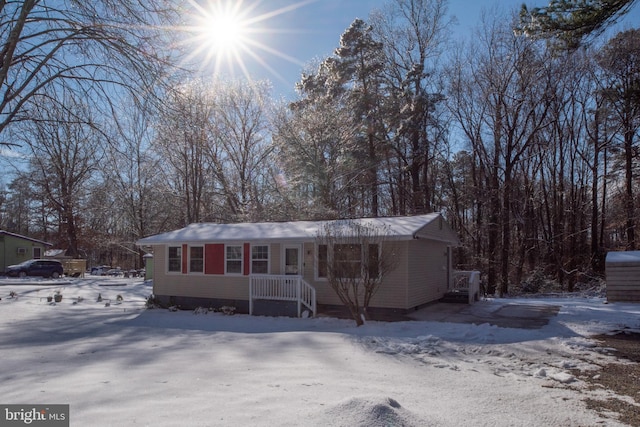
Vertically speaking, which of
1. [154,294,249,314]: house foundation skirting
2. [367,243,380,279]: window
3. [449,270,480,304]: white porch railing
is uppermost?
[367,243,380,279]: window

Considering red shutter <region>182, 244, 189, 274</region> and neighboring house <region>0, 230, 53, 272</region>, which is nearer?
red shutter <region>182, 244, 189, 274</region>

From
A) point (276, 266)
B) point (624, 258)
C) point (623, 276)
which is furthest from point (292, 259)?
point (623, 276)

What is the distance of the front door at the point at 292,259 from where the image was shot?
45.3 ft

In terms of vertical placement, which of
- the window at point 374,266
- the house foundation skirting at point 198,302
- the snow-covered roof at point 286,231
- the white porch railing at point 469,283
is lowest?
the house foundation skirting at point 198,302

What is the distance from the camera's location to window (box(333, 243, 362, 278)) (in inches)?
432

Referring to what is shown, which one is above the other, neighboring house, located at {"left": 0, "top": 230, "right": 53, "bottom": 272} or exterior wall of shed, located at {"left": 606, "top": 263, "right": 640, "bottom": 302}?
neighboring house, located at {"left": 0, "top": 230, "right": 53, "bottom": 272}

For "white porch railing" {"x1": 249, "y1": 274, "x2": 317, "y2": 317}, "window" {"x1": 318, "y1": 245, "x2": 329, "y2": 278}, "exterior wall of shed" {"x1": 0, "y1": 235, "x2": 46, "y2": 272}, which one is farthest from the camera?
"exterior wall of shed" {"x1": 0, "y1": 235, "x2": 46, "y2": 272}

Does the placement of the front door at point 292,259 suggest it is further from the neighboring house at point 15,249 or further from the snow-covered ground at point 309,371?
the neighboring house at point 15,249

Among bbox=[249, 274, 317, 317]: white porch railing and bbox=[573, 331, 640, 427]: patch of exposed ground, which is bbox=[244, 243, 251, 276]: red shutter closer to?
bbox=[249, 274, 317, 317]: white porch railing

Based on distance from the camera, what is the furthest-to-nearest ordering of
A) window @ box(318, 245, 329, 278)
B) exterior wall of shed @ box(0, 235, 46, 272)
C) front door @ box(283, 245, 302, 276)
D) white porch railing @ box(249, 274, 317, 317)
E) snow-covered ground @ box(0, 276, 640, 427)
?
exterior wall of shed @ box(0, 235, 46, 272) → front door @ box(283, 245, 302, 276) → window @ box(318, 245, 329, 278) → white porch railing @ box(249, 274, 317, 317) → snow-covered ground @ box(0, 276, 640, 427)

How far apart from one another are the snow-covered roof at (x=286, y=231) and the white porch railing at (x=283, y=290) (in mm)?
1169

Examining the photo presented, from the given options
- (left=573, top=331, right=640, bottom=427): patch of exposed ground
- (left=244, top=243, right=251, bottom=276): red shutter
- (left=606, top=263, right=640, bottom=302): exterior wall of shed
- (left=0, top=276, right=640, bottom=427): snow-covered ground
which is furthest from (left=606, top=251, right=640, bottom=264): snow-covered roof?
(left=244, top=243, right=251, bottom=276): red shutter

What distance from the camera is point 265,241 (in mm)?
13922

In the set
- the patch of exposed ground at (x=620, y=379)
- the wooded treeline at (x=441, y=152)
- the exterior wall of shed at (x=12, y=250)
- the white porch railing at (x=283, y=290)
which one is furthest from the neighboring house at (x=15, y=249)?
the patch of exposed ground at (x=620, y=379)
